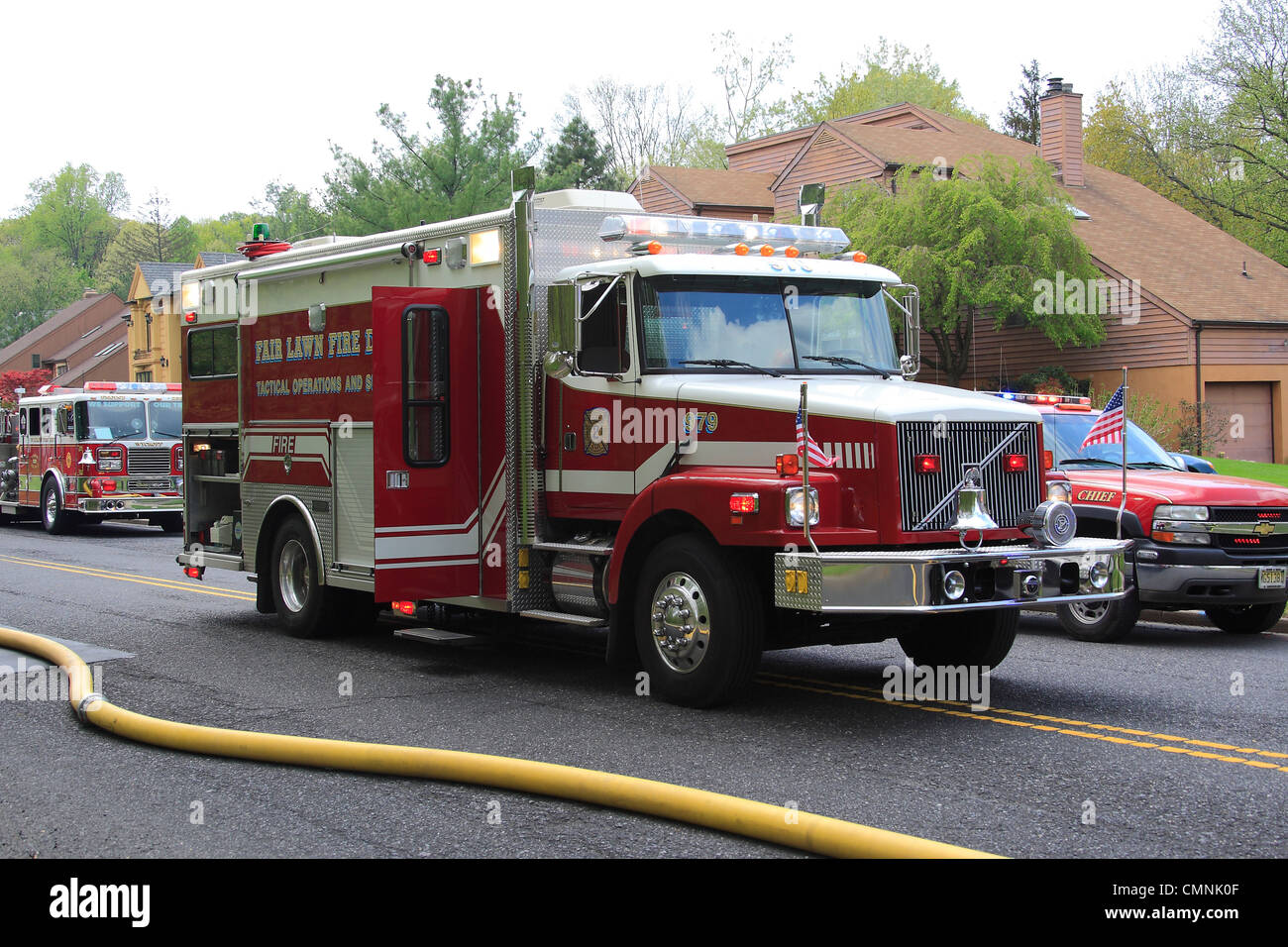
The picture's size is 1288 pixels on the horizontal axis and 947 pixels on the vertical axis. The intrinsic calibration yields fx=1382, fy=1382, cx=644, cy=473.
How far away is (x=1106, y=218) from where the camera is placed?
38688mm

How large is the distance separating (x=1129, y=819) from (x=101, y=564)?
16.1 meters

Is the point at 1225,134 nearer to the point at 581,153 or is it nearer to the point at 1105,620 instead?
the point at 581,153

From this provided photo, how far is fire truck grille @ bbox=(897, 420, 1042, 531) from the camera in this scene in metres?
7.86

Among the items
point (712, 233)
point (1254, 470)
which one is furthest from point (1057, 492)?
point (1254, 470)

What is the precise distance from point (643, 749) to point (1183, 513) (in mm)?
6061

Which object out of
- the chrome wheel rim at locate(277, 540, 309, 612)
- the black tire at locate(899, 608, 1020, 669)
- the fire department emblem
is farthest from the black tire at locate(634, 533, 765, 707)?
the chrome wheel rim at locate(277, 540, 309, 612)

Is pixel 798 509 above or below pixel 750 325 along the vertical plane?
below

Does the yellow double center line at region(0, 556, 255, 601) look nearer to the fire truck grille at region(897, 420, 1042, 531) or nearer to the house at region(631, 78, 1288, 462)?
the fire truck grille at region(897, 420, 1042, 531)

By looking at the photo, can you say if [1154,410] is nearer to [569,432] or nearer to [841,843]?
[569,432]

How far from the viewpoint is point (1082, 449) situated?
12.5 m

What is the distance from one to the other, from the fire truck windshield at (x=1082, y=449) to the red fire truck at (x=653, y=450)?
11.5 feet

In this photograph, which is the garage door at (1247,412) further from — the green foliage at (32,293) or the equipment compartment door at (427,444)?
the green foliage at (32,293)
